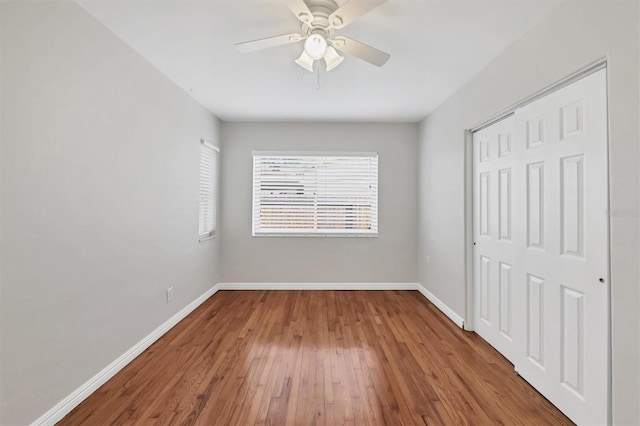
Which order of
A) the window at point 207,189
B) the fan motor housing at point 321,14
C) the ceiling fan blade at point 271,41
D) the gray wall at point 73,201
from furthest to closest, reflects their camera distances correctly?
the window at point 207,189
the ceiling fan blade at point 271,41
the fan motor housing at point 321,14
the gray wall at point 73,201

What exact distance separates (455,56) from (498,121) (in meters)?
0.69

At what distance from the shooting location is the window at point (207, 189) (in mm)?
3888

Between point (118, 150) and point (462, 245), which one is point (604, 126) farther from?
point (118, 150)

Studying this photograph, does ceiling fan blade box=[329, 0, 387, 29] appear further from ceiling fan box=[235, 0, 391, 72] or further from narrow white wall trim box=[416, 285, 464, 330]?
narrow white wall trim box=[416, 285, 464, 330]

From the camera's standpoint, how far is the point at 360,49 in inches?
78.4

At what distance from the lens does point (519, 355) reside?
2.27m

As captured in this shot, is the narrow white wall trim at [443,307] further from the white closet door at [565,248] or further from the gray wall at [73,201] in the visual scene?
the gray wall at [73,201]

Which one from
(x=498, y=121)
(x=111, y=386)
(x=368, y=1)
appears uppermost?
(x=368, y=1)

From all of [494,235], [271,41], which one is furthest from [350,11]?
[494,235]

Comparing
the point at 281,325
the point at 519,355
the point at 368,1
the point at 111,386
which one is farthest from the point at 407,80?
the point at 111,386

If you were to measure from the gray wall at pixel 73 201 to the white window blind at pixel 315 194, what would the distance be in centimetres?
175

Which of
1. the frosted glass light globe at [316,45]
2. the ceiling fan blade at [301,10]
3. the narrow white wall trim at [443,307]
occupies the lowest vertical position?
the narrow white wall trim at [443,307]

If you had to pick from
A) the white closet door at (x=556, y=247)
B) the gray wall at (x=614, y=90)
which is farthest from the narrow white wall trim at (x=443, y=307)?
the gray wall at (x=614, y=90)

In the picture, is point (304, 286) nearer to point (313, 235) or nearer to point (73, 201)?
point (313, 235)
